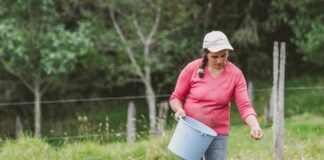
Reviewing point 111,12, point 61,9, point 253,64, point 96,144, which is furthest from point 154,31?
point 96,144

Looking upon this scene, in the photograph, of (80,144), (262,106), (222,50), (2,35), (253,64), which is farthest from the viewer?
(253,64)

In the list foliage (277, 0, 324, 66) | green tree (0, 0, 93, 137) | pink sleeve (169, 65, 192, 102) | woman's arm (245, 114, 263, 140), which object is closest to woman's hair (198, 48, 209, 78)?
pink sleeve (169, 65, 192, 102)

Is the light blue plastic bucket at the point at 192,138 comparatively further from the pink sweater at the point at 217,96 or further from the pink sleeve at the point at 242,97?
the pink sleeve at the point at 242,97

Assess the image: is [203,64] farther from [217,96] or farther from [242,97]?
[242,97]

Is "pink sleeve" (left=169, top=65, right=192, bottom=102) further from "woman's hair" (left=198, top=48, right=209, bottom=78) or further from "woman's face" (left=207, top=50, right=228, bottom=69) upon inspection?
"woman's face" (left=207, top=50, right=228, bottom=69)

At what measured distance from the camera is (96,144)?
Result: 8891mm

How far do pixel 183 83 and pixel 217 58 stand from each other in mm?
365

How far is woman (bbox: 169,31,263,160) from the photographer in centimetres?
A: 519

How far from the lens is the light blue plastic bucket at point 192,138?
5121 millimetres

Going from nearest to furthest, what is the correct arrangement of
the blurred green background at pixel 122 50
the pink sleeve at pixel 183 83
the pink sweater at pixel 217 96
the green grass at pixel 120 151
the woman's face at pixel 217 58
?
1. the woman's face at pixel 217 58
2. the pink sweater at pixel 217 96
3. the pink sleeve at pixel 183 83
4. the green grass at pixel 120 151
5. the blurred green background at pixel 122 50

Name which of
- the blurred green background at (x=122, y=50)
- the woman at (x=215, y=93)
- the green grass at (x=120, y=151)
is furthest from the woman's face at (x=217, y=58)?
the blurred green background at (x=122, y=50)

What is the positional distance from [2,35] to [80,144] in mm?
8021

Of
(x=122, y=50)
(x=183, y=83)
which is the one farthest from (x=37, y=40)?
(x=183, y=83)

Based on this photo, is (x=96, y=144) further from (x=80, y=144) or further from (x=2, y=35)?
(x=2, y=35)
